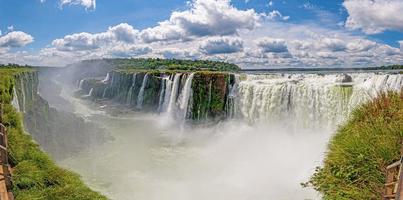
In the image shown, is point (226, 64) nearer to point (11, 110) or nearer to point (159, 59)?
point (159, 59)

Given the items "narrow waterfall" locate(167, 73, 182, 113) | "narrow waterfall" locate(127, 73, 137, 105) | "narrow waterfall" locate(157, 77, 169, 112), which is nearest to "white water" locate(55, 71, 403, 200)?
"narrow waterfall" locate(167, 73, 182, 113)

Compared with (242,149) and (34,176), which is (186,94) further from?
(34,176)

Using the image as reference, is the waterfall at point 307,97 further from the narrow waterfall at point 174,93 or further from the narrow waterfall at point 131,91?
the narrow waterfall at point 131,91

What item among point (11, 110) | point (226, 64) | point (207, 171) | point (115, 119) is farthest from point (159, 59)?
point (11, 110)

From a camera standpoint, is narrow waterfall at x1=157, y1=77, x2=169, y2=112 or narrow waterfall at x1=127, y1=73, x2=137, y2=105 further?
narrow waterfall at x1=127, y1=73, x2=137, y2=105

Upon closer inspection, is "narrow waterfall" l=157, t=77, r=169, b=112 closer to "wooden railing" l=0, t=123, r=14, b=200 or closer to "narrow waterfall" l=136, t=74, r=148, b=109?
"narrow waterfall" l=136, t=74, r=148, b=109

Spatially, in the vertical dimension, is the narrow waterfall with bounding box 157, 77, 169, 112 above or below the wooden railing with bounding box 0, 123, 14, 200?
below
